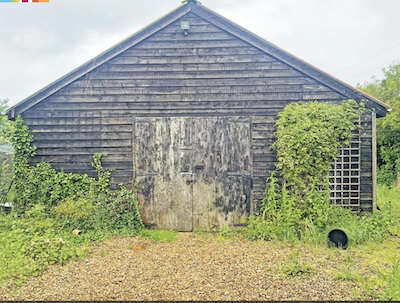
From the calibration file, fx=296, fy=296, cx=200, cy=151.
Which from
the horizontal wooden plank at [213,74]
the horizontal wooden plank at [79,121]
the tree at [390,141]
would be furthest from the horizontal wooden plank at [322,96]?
the tree at [390,141]

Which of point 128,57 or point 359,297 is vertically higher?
point 128,57

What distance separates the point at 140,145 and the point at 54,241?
2.82 meters

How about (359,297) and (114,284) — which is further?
(114,284)

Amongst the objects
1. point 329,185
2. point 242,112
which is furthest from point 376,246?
point 242,112

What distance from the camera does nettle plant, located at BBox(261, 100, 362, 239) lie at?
656 centimetres

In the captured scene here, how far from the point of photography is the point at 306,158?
657 centimetres

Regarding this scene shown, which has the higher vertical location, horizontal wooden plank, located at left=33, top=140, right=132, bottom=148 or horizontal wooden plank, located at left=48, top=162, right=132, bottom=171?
horizontal wooden plank, located at left=33, top=140, right=132, bottom=148

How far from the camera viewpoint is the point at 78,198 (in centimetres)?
716

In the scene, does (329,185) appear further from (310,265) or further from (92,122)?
(92,122)

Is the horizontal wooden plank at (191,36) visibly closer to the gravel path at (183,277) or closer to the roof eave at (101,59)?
the roof eave at (101,59)

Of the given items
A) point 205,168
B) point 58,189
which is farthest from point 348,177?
point 58,189

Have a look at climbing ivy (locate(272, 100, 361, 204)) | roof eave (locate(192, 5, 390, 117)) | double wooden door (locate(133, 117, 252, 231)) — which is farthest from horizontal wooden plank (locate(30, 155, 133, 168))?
roof eave (locate(192, 5, 390, 117))

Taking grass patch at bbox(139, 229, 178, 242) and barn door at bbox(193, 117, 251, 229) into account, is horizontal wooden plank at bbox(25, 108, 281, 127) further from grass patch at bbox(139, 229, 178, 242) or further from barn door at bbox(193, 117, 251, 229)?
grass patch at bbox(139, 229, 178, 242)

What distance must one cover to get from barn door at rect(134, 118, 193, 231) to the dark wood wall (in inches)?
10.2
